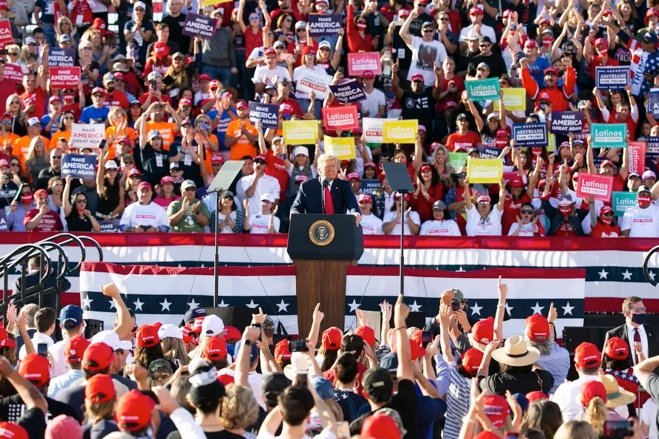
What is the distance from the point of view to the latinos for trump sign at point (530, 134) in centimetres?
2038

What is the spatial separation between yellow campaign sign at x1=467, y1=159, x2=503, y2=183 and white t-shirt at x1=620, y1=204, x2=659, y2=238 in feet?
5.36

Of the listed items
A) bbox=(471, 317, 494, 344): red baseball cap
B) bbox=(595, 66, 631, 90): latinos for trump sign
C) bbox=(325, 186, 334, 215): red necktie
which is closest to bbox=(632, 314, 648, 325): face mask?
bbox=(471, 317, 494, 344): red baseball cap

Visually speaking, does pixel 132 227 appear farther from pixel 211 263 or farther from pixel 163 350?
pixel 163 350

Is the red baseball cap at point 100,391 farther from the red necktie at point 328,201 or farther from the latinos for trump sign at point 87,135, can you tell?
the latinos for trump sign at point 87,135

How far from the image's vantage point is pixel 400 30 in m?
22.6

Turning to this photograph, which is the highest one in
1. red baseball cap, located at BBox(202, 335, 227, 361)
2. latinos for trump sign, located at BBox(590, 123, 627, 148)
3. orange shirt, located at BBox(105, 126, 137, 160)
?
red baseball cap, located at BBox(202, 335, 227, 361)

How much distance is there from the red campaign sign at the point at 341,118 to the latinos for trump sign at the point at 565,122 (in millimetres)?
2645

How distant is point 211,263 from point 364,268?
196cm

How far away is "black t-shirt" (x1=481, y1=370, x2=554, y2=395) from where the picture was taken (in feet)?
32.6

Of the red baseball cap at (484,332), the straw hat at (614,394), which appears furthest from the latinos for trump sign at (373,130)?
the straw hat at (614,394)

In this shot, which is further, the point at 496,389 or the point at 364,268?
the point at 364,268

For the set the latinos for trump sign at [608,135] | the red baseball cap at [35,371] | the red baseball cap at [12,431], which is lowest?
the latinos for trump sign at [608,135]

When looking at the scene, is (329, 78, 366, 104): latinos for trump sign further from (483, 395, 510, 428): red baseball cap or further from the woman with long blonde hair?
(483, 395, 510, 428): red baseball cap

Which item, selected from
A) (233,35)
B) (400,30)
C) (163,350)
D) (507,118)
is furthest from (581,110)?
(163,350)
